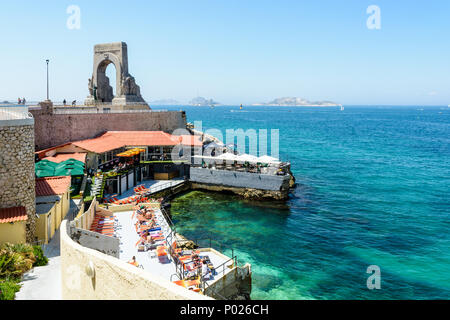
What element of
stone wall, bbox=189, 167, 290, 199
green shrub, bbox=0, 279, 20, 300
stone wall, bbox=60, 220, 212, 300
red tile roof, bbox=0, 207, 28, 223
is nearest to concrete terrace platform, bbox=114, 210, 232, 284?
red tile roof, bbox=0, 207, 28, 223

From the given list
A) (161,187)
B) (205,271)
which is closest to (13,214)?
(205,271)

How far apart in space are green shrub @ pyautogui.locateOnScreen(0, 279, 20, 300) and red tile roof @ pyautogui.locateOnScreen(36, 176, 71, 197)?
24.6 feet

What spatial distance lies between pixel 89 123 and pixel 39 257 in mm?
24510

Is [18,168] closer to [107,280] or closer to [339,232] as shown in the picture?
[107,280]

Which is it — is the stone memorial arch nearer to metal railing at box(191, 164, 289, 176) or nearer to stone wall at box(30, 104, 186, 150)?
stone wall at box(30, 104, 186, 150)

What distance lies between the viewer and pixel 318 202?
32.7 metres

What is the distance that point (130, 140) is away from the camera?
36.8 metres

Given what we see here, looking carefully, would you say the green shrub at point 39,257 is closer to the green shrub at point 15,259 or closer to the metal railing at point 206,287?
the green shrub at point 15,259

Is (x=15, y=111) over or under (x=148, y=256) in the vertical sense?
over

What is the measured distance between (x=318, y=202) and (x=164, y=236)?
687 inches

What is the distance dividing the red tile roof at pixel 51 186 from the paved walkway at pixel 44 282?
452 centimetres

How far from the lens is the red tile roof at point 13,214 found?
15.2 meters

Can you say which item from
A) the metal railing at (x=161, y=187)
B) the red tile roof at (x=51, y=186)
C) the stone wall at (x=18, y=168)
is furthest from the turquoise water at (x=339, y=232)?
the stone wall at (x=18, y=168)
